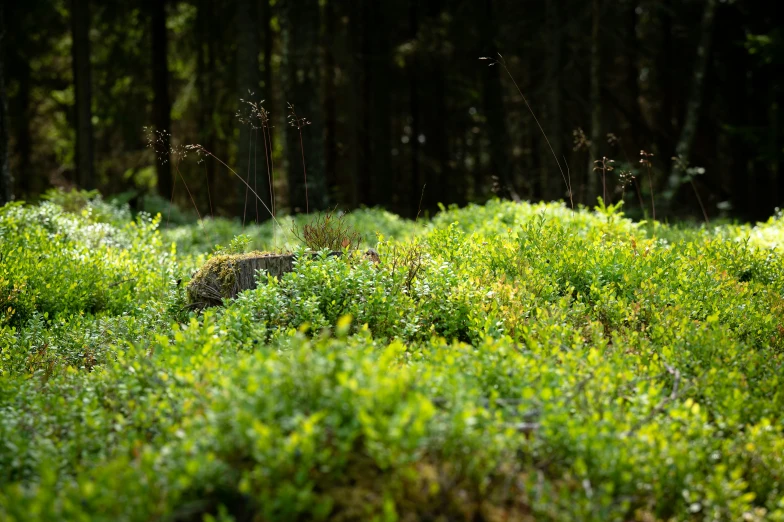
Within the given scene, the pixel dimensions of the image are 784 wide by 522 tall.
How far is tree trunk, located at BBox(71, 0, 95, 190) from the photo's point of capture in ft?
51.8

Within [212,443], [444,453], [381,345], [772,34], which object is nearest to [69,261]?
[381,345]

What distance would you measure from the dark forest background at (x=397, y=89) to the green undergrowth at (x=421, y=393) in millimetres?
9178

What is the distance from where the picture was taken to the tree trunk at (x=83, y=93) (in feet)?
51.8

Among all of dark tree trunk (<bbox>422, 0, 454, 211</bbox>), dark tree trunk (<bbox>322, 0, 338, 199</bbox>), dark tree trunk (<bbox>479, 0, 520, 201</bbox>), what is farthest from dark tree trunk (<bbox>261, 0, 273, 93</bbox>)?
dark tree trunk (<bbox>479, 0, 520, 201</bbox>)

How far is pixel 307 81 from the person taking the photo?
15.5 metres

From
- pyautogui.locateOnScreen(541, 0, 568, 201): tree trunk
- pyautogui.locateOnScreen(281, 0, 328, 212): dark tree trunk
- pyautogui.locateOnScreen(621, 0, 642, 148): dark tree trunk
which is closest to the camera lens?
pyautogui.locateOnScreen(281, 0, 328, 212): dark tree trunk

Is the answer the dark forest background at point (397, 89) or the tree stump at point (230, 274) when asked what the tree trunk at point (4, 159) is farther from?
the tree stump at point (230, 274)

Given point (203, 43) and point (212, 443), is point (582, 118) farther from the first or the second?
point (212, 443)

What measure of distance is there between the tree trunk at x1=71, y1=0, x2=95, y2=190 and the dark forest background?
48mm

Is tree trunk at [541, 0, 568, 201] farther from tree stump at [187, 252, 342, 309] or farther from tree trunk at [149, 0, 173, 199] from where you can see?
tree stump at [187, 252, 342, 309]

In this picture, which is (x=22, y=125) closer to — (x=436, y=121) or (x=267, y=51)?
(x=267, y=51)

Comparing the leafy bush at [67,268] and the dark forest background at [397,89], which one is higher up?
the dark forest background at [397,89]

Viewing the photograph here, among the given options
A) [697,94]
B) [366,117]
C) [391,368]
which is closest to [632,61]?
[697,94]

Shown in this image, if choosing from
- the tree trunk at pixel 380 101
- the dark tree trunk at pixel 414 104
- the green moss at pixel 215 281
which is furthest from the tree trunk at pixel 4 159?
the dark tree trunk at pixel 414 104
